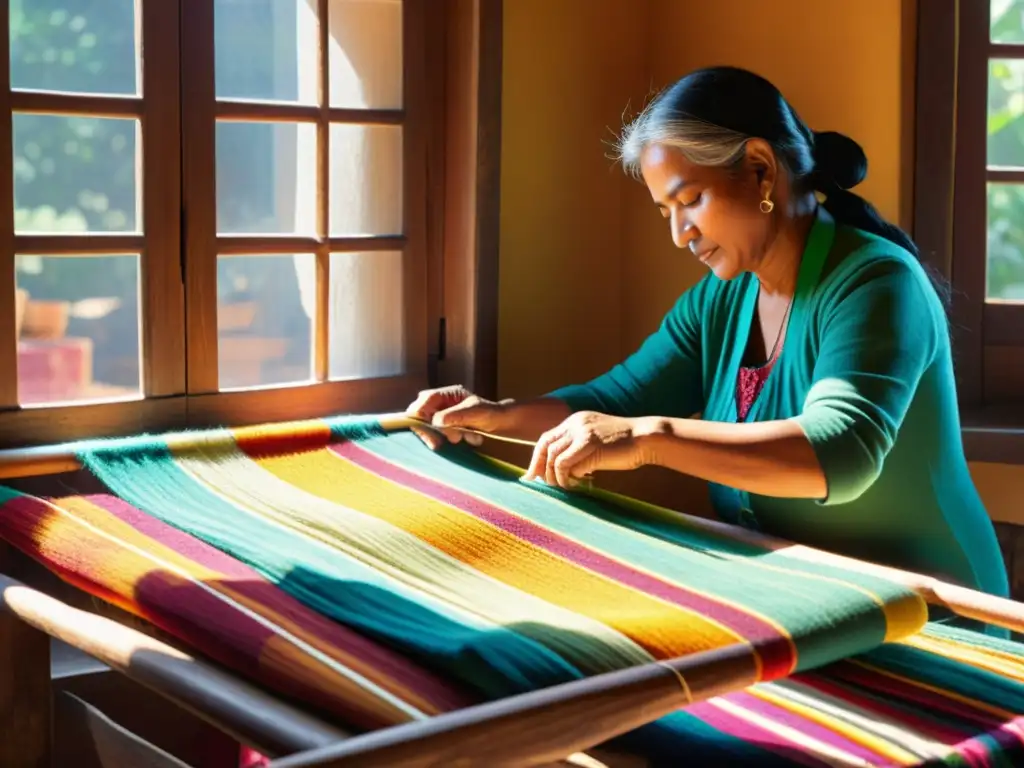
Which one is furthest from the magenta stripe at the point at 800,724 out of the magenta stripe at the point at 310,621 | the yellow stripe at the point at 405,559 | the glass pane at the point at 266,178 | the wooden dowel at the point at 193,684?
the glass pane at the point at 266,178

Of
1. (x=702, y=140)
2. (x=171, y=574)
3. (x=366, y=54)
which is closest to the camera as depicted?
(x=171, y=574)

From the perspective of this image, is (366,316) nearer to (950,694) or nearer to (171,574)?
(171,574)

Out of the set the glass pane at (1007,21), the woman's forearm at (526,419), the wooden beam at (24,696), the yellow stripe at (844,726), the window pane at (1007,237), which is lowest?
the wooden beam at (24,696)

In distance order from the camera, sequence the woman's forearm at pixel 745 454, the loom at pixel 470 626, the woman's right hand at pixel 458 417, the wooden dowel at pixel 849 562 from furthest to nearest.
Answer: the woman's right hand at pixel 458 417 < the woman's forearm at pixel 745 454 < the wooden dowel at pixel 849 562 < the loom at pixel 470 626

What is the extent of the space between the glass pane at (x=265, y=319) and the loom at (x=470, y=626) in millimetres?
466

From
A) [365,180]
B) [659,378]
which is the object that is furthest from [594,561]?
[365,180]

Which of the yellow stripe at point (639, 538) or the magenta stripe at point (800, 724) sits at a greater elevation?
the yellow stripe at point (639, 538)

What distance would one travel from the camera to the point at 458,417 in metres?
2.22

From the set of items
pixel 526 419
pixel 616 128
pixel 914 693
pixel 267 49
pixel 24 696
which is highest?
pixel 267 49

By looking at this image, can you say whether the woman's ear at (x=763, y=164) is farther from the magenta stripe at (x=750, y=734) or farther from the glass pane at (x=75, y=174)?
the glass pane at (x=75, y=174)

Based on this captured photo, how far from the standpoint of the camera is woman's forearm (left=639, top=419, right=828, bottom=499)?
1743mm

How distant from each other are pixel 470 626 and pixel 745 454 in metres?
0.53

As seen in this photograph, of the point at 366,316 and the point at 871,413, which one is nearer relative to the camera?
the point at 871,413

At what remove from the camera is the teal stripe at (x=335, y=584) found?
4.16ft
